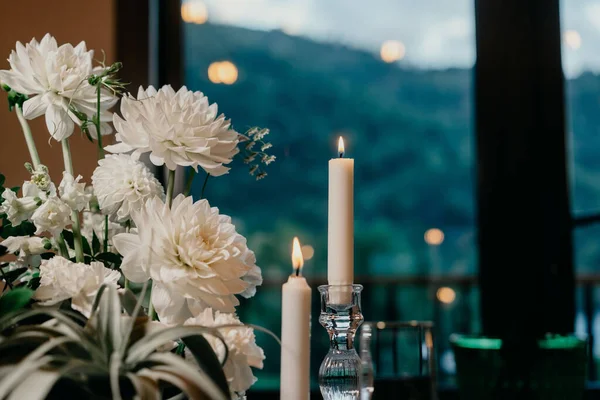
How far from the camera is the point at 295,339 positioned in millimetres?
545

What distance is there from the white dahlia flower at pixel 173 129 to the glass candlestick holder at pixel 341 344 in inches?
6.5

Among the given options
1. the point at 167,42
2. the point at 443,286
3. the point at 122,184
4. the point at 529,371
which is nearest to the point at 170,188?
the point at 122,184

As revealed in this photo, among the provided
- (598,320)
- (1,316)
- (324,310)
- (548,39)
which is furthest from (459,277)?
(1,316)

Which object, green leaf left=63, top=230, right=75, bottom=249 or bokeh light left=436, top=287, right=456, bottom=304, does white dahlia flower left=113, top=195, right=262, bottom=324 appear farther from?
bokeh light left=436, top=287, right=456, bottom=304

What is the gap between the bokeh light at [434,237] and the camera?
103 inches

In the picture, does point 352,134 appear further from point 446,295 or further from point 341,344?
point 341,344

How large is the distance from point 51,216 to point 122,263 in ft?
0.35

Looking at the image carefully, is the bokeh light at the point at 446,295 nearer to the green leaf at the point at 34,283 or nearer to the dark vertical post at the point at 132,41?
the dark vertical post at the point at 132,41

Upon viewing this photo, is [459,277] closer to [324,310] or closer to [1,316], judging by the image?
[324,310]

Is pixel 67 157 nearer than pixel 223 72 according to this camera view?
Yes

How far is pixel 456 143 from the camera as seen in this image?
258 centimetres

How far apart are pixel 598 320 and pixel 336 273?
2266mm

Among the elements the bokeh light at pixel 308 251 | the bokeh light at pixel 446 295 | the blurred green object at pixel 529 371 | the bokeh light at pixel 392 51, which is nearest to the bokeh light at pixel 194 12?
the bokeh light at pixel 392 51

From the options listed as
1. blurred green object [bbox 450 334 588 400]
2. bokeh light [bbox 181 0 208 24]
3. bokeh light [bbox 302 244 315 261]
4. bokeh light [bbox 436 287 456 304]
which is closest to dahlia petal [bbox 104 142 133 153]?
blurred green object [bbox 450 334 588 400]
